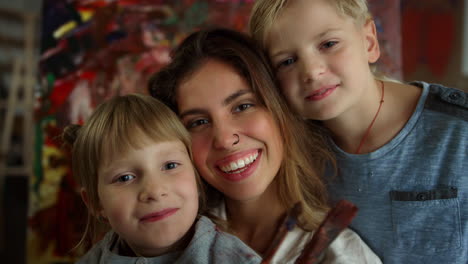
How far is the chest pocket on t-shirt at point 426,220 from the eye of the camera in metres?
0.98

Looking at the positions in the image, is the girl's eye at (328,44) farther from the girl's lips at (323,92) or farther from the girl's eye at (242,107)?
the girl's eye at (242,107)

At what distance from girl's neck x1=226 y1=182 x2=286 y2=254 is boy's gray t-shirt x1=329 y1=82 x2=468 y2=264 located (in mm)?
226

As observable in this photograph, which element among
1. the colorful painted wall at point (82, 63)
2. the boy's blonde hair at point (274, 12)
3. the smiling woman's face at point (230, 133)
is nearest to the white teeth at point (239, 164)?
the smiling woman's face at point (230, 133)

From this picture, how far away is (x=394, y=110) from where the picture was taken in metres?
1.08

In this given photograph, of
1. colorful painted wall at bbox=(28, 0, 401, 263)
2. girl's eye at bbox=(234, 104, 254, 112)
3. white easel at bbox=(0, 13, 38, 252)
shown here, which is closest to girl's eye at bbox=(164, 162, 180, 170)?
girl's eye at bbox=(234, 104, 254, 112)

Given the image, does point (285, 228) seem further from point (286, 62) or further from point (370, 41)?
point (370, 41)

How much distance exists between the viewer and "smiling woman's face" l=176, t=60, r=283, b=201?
1.00 m

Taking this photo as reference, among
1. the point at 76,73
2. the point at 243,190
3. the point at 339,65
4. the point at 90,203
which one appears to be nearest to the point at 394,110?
the point at 339,65

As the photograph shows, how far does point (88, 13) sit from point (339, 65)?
1288mm

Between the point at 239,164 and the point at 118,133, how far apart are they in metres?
0.30

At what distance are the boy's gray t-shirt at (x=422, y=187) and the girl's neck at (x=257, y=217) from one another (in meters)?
0.23

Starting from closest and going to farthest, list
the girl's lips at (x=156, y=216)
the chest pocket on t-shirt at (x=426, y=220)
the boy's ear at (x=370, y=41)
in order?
1. the girl's lips at (x=156, y=216)
2. the chest pocket on t-shirt at (x=426, y=220)
3. the boy's ear at (x=370, y=41)

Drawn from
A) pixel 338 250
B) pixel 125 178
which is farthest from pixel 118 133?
pixel 338 250

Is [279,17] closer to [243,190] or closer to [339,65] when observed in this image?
Result: [339,65]
